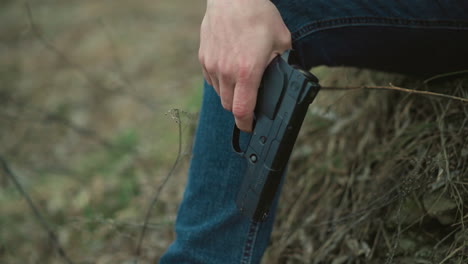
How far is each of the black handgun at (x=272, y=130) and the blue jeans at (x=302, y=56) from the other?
73 mm

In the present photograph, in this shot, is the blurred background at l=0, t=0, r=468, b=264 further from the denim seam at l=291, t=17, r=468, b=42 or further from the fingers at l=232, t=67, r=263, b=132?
the denim seam at l=291, t=17, r=468, b=42

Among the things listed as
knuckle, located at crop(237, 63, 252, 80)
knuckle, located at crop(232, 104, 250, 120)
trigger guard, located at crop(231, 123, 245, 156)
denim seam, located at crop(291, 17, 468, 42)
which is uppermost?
denim seam, located at crop(291, 17, 468, 42)

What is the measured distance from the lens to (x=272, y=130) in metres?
0.98

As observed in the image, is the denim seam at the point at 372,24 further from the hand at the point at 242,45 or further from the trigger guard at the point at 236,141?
the trigger guard at the point at 236,141

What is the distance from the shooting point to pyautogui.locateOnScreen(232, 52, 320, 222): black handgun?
91 cm

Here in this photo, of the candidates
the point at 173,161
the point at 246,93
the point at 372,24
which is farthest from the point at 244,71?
the point at 173,161

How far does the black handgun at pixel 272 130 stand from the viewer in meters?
0.91

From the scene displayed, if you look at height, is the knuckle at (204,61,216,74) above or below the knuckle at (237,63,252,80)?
below

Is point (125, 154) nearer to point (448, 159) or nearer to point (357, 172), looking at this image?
point (357, 172)

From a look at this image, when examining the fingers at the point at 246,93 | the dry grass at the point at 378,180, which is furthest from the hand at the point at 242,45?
the dry grass at the point at 378,180

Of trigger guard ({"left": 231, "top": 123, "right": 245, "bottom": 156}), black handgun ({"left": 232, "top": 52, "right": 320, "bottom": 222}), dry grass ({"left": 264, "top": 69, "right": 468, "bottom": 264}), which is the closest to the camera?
black handgun ({"left": 232, "top": 52, "right": 320, "bottom": 222})

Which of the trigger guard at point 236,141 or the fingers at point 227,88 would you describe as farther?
the trigger guard at point 236,141

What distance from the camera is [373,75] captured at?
5.69 ft

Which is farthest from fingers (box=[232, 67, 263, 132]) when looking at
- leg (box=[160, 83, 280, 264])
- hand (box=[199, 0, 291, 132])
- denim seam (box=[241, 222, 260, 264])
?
denim seam (box=[241, 222, 260, 264])
